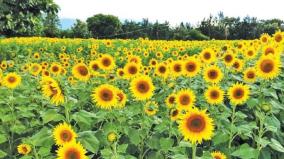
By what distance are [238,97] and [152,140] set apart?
0.89 meters

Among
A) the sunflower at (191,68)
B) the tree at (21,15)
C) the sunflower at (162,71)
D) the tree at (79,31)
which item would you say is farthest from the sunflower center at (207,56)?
the tree at (79,31)

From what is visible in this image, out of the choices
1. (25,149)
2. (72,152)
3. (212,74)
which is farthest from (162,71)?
(72,152)

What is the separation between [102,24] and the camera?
63344 mm

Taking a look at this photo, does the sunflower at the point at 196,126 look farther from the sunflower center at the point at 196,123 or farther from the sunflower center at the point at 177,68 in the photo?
the sunflower center at the point at 177,68

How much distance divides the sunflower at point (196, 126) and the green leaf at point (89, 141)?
2.65ft

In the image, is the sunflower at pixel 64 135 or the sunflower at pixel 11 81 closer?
the sunflower at pixel 64 135

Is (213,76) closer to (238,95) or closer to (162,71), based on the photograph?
(238,95)

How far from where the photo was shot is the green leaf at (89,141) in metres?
3.72

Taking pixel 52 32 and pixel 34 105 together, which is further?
pixel 52 32

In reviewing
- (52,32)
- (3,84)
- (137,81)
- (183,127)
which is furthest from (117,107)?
(52,32)

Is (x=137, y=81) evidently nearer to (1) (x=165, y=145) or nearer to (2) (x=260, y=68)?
(1) (x=165, y=145)

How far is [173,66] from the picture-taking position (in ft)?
19.4

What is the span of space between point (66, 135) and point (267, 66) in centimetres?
252

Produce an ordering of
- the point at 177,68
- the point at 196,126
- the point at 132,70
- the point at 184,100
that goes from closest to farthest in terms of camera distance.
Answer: the point at 196,126 → the point at 184,100 → the point at 132,70 → the point at 177,68
